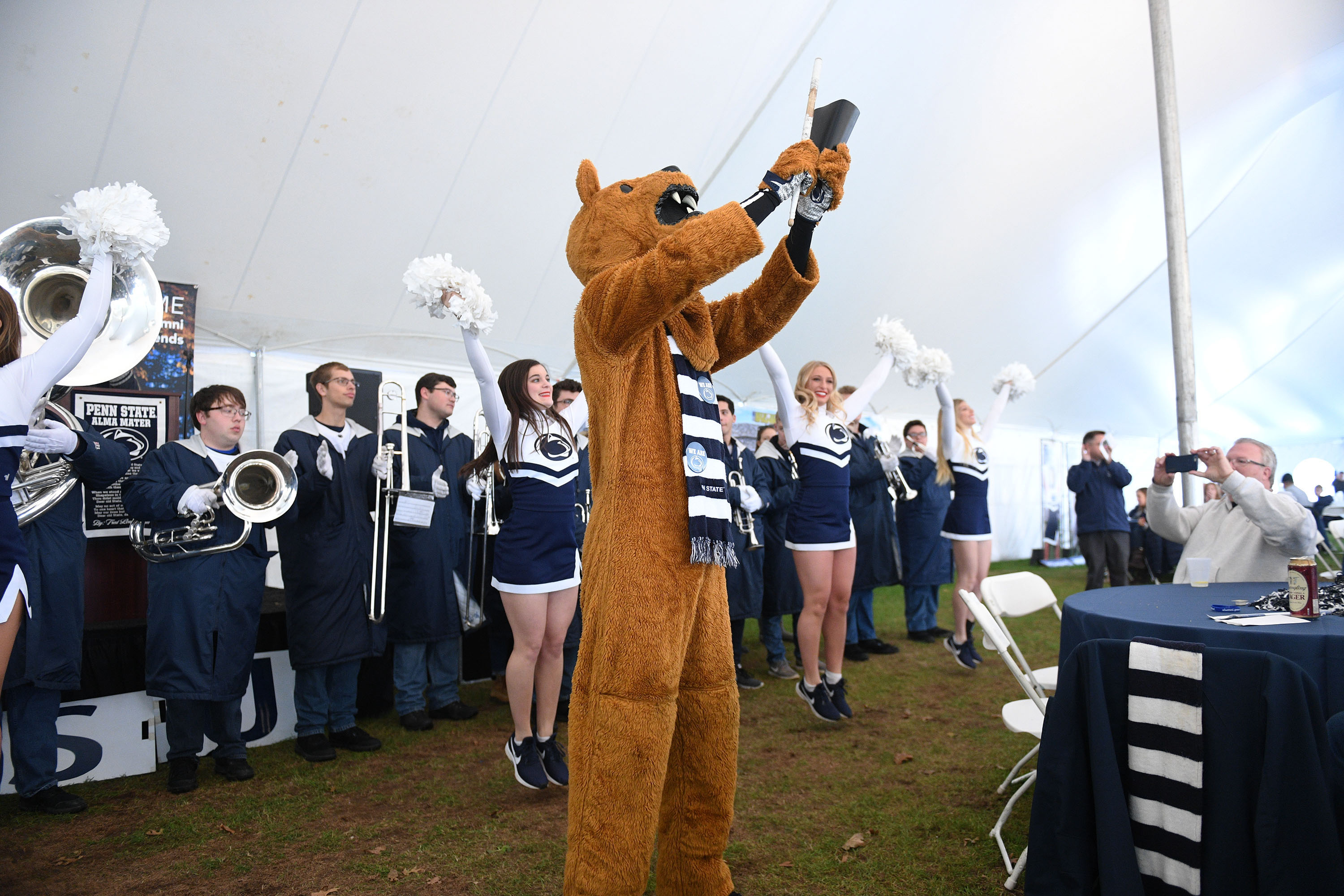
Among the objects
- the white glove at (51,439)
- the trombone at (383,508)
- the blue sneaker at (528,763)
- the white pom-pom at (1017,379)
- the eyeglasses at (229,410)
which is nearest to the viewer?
the white glove at (51,439)

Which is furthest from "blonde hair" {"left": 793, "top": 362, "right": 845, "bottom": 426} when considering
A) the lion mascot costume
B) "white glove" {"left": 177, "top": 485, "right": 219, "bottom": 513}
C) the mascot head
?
"white glove" {"left": 177, "top": 485, "right": 219, "bottom": 513}

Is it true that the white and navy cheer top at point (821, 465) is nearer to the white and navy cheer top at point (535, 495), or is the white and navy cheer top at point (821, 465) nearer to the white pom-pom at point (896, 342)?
the white pom-pom at point (896, 342)

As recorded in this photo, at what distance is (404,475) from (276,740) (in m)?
1.55

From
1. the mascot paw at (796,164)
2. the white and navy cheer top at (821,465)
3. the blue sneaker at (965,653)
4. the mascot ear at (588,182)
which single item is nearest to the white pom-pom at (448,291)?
the mascot ear at (588,182)

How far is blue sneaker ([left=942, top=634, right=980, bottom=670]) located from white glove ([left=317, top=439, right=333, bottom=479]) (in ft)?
14.2

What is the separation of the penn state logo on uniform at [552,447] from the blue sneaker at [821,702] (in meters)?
1.97

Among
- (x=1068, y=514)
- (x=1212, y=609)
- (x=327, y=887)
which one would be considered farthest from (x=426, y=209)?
(x=1068, y=514)

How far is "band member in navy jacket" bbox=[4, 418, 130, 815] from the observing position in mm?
3250

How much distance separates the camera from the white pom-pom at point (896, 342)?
187 inches

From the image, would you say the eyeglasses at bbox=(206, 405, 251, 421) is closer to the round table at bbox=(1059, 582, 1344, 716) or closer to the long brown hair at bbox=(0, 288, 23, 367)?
the long brown hair at bbox=(0, 288, 23, 367)

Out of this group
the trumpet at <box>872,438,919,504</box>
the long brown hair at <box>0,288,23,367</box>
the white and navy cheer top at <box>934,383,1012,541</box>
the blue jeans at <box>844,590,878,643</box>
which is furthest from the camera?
the trumpet at <box>872,438,919,504</box>

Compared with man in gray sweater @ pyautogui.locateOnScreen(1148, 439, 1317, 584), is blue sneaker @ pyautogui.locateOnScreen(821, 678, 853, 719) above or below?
below

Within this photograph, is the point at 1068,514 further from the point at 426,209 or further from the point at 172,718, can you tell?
the point at 172,718

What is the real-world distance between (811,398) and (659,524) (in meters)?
2.94
